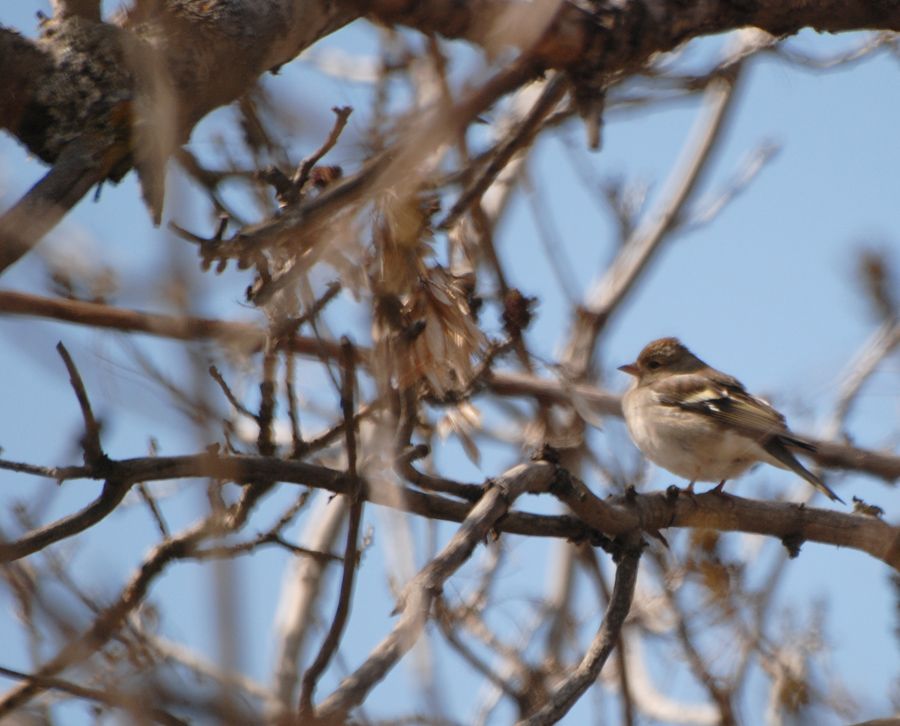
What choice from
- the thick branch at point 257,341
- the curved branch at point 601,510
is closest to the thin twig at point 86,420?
the curved branch at point 601,510

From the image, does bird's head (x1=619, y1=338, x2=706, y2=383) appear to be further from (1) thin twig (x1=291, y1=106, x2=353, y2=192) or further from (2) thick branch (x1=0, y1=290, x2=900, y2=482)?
(1) thin twig (x1=291, y1=106, x2=353, y2=192)

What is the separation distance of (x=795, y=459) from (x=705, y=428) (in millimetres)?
538

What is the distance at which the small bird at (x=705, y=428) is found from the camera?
16.1 ft

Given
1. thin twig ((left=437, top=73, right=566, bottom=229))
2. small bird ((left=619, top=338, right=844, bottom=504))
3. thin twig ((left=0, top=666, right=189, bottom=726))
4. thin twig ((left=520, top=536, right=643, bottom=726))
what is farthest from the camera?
small bird ((left=619, top=338, right=844, bottom=504))

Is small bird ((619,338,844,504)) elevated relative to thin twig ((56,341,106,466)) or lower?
elevated

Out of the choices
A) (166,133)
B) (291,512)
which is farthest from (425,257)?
(166,133)

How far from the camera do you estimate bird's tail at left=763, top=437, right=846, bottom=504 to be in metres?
4.45

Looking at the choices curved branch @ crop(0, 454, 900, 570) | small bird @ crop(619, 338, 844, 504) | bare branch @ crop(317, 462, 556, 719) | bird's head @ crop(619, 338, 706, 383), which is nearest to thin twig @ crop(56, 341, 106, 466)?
curved branch @ crop(0, 454, 900, 570)

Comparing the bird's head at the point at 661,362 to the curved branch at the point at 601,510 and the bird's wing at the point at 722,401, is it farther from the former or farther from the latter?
the curved branch at the point at 601,510

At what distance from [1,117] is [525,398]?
2.55 m

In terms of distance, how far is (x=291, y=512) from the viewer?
3.15 metres

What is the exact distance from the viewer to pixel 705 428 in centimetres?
527

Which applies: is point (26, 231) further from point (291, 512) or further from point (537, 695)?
point (537, 695)

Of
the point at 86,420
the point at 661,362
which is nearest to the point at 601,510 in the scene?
the point at 86,420
